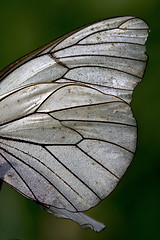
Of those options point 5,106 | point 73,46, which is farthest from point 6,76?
point 73,46

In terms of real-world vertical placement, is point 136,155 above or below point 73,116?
below

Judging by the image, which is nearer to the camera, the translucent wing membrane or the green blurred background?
the translucent wing membrane

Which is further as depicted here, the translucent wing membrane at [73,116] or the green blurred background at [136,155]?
the green blurred background at [136,155]

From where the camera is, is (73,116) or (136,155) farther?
(136,155)
